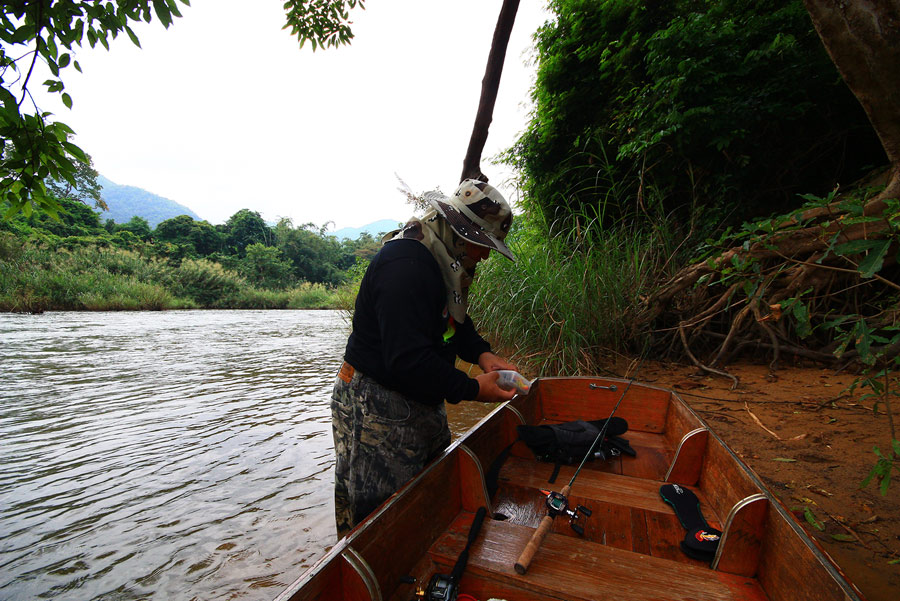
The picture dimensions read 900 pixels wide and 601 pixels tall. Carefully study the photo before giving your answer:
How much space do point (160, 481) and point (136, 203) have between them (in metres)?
195

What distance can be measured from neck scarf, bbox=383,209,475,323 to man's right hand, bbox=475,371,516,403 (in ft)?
0.81

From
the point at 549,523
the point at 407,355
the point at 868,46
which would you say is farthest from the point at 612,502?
the point at 868,46

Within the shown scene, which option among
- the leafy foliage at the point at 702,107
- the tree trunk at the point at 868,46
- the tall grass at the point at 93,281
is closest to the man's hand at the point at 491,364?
the tree trunk at the point at 868,46

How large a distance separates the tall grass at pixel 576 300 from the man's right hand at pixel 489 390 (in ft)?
9.13

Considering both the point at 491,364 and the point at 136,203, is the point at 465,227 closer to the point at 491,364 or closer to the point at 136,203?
the point at 491,364

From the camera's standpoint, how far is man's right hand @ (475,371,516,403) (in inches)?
61.5

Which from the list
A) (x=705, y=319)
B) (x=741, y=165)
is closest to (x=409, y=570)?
(x=705, y=319)

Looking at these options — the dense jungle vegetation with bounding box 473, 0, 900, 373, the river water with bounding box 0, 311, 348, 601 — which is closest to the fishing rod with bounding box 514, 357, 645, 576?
the river water with bounding box 0, 311, 348, 601

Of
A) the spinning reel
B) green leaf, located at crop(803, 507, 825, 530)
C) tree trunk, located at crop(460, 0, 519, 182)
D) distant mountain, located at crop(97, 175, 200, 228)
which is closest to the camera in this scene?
the spinning reel

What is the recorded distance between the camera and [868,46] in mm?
2037

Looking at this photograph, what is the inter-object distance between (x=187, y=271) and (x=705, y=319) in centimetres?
2466

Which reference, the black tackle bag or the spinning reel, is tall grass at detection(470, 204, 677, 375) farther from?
the spinning reel

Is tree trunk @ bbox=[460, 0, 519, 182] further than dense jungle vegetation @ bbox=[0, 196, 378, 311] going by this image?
No

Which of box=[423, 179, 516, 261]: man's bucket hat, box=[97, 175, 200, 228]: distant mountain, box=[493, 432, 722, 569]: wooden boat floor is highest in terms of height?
box=[97, 175, 200, 228]: distant mountain
